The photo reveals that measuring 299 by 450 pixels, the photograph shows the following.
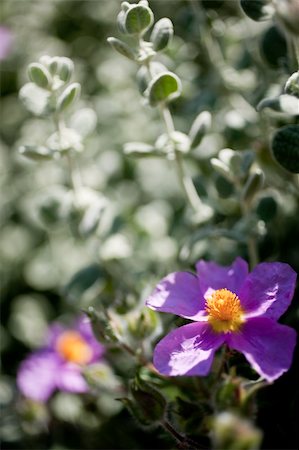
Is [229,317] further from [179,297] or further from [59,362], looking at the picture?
[59,362]

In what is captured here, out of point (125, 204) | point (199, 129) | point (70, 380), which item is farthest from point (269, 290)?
point (125, 204)

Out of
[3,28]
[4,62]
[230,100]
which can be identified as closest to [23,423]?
[230,100]

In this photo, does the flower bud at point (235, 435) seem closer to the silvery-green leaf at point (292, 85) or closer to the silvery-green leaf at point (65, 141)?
the silvery-green leaf at point (292, 85)

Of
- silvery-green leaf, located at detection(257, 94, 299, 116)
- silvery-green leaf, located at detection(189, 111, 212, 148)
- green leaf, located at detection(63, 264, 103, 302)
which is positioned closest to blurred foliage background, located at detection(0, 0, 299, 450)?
A: green leaf, located at detection(63, 264, 103, 302)

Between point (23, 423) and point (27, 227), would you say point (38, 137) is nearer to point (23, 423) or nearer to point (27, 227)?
point (27, 227)

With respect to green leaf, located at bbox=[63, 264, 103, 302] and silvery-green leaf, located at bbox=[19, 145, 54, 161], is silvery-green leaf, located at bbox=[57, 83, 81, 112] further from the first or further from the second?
green leaf, located at bbox=[63, 264, 103, 302]
